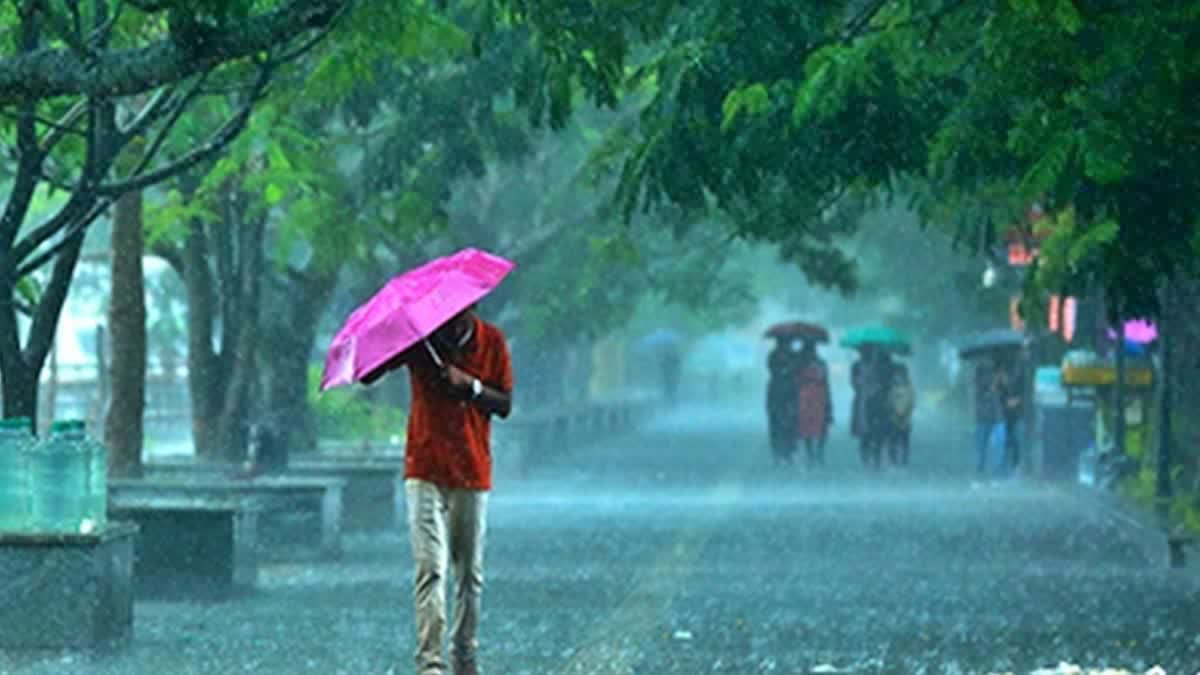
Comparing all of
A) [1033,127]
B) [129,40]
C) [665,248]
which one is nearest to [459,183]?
[665,248]

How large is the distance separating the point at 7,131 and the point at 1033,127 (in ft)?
25.2

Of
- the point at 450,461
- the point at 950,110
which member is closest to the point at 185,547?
the point at 950,110

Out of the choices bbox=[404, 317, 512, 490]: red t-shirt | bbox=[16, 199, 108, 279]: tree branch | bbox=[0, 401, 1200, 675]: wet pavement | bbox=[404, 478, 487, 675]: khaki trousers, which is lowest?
bbox=[0, 401, 1200, 675]: wet pavement

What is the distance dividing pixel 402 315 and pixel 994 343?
1306 inches

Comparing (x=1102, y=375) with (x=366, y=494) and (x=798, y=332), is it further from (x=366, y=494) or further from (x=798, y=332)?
(x=798, y=332)

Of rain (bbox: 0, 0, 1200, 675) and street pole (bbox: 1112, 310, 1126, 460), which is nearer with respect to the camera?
rain (bbox: 0, 0, 1200, 675)

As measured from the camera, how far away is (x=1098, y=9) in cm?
1773

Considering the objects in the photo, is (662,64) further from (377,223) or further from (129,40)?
(377,223)

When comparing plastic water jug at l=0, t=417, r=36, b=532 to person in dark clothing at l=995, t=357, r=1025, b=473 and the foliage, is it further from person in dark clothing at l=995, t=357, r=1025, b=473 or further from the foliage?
person in dark clothing at l=995, t=357, r=1025, b=473

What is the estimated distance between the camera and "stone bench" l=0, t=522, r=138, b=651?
17438mm

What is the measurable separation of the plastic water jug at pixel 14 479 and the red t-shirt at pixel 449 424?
4.07 meters

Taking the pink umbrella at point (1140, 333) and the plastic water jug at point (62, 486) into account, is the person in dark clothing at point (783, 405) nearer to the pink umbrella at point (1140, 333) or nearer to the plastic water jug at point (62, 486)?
the pink umbrella at point (1140, 333)

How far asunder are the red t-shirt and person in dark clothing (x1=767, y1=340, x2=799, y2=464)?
34943 millimetres

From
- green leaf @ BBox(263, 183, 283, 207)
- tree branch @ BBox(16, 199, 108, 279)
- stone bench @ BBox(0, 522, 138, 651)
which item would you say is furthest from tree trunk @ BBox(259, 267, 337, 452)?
stone bench @ BBox(0, 522, 138, 651)
